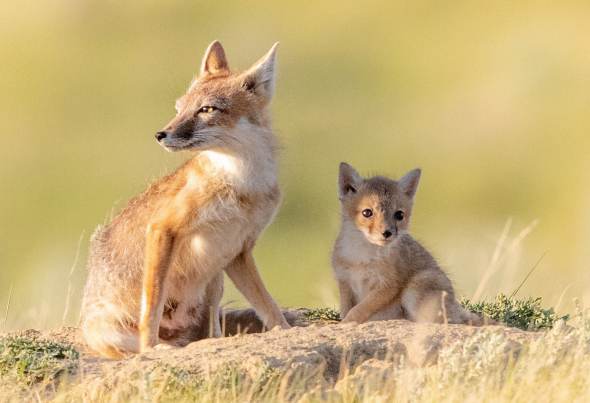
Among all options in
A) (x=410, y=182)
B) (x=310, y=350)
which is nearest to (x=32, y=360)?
(x=310, y=350)

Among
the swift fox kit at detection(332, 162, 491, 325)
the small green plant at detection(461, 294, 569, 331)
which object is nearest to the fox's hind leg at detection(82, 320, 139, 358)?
the swift fox kit at detection(332, 162, 491, 325)

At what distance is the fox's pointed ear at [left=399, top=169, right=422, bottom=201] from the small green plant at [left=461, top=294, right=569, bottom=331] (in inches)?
59.0

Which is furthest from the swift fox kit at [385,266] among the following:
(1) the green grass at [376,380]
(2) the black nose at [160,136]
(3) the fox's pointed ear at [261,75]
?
(2) the black nose at [160,136]

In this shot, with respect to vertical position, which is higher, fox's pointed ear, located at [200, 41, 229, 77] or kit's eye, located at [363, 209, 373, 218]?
fox's pointed ear, located at [200, 41, 229, 77]

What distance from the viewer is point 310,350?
648cm

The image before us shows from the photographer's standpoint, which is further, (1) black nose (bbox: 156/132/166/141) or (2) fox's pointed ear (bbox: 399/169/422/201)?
(2) fox's pointed ear (bbox: 399/169/422/201)

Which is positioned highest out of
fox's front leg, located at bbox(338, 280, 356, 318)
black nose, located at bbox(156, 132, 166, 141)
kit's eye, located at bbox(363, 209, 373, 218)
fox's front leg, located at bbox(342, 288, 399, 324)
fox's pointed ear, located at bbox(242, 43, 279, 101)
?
fox's pointed ear, located at bbox(242, 43, 279, 101)

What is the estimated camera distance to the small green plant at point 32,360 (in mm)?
6426

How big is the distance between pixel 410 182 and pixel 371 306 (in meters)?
1.69

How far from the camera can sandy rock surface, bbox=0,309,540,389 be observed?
20.1ft

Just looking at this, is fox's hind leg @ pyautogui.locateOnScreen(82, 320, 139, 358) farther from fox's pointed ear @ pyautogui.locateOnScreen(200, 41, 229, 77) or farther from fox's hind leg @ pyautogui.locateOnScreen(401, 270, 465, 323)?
fox's pointed ear @ pyautogui.locateOnScreen(200, 41, 229, 77)

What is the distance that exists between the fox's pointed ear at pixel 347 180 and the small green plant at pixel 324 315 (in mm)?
1403

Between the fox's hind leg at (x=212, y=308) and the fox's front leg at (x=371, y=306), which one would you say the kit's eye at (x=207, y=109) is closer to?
the fox's hind leg at (x=212, y=308)

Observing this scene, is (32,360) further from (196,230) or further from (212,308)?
(212,308)
